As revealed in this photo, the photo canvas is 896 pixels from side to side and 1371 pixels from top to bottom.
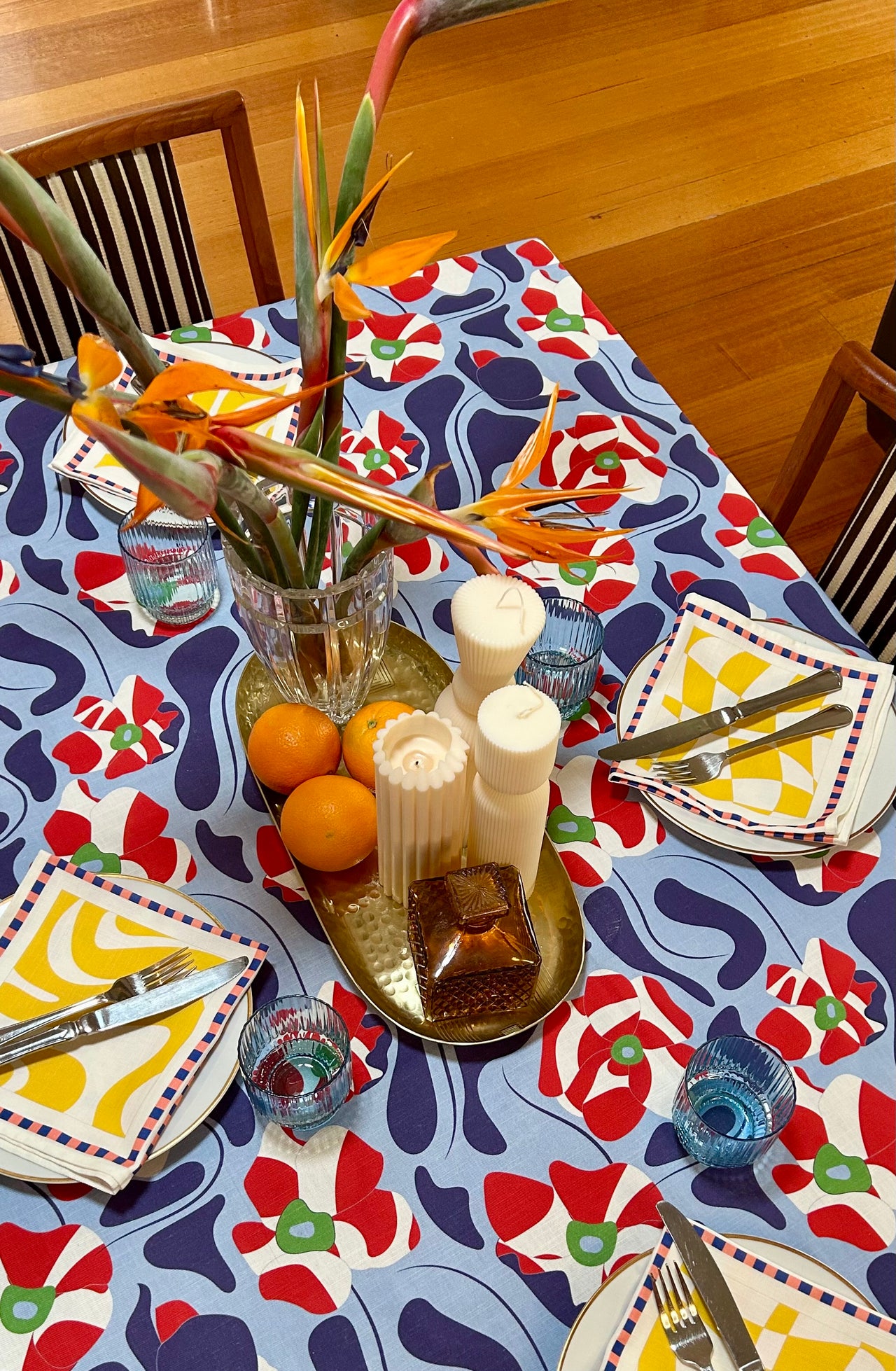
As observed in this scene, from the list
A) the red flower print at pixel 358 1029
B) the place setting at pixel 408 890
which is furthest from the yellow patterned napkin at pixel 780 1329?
the red flower print at pixel 358 1029

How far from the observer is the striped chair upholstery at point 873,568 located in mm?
1262

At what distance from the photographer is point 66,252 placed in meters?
0.68

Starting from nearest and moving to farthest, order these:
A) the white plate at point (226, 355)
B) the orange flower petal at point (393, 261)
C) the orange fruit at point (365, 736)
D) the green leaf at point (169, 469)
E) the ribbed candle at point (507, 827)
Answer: the green leaf at point (169, 469)
the orange flower petal at point (393, 261)
the ribbed candle at point (507, 827)
the orange fruit at point (365, 736)
the white plate at point (226, 355)

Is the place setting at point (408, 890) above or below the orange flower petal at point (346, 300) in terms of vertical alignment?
below

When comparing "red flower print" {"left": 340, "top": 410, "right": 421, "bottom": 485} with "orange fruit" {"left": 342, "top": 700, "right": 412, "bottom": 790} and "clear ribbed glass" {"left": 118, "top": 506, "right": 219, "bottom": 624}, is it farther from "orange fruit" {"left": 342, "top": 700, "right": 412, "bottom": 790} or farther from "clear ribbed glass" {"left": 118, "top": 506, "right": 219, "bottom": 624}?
"orange fruit" {"left": 342, "top": 700, "right": 412, "bottom": 790}

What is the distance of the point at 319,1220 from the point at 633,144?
2.84 metres

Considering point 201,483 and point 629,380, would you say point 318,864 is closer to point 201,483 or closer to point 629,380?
point 201,483

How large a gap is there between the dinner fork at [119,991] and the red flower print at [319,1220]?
0.47 feet

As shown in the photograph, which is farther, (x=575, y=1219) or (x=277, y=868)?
(x=277, y=868)

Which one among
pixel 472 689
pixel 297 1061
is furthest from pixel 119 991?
pixel 472 689

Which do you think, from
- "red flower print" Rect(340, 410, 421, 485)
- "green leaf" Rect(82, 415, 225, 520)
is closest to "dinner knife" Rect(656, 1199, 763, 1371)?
"green leaf" Rect(82, 415, 225, 520)

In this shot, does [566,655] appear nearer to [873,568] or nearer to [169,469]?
[873,568]

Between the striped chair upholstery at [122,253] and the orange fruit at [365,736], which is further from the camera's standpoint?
the striped chair upholstery at [122,253]

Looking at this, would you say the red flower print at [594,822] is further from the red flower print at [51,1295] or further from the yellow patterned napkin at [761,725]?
the red flower print at [51,1295]
